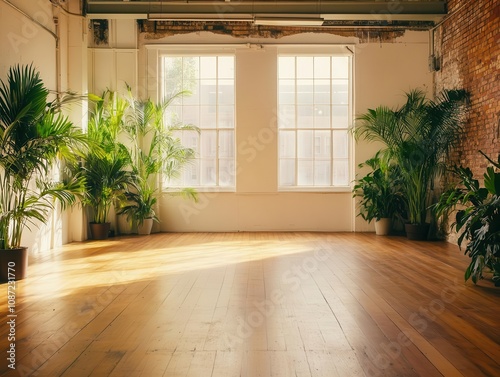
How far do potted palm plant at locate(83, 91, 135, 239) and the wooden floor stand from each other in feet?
5.41

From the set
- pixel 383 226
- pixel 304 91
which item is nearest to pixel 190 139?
pixel 304 91

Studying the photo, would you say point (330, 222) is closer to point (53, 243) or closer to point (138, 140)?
point (138, 140)

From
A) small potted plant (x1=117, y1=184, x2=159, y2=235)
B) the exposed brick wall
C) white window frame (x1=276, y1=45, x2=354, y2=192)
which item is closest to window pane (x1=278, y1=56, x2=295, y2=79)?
white window frame (x1=276, y1=45, x2=354, y2=192)

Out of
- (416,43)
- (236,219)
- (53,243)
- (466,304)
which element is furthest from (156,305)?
(416,43)

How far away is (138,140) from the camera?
30.3 ft

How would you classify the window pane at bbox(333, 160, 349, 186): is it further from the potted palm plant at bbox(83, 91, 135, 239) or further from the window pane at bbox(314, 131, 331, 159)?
the potted palm plant at bbox(83, 91, 135, 239)

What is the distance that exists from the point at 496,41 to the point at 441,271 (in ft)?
10.6

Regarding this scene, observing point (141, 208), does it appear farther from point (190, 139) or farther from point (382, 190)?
point (382, 190)

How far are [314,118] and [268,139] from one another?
3.31 ft

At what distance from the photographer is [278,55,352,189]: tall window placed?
9.62 metres
